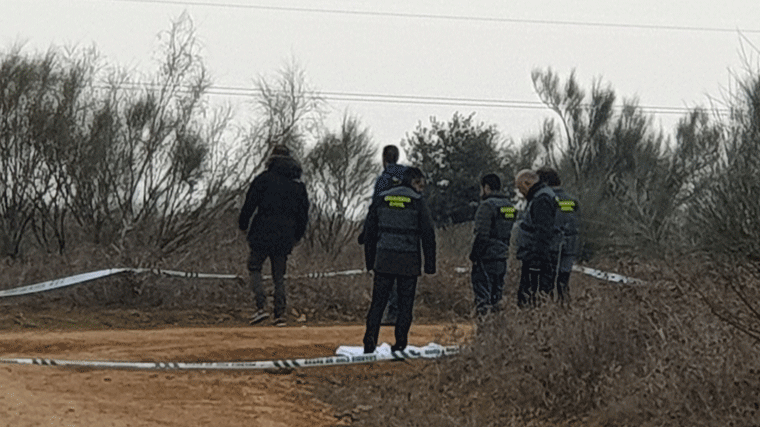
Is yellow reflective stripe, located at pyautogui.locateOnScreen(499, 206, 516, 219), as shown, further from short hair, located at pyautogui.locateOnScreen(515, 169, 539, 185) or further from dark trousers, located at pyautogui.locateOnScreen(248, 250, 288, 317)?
dark trousers, located at pyautogui.locateOnScreen(248, 250, 288, 317)

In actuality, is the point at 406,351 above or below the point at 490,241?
below

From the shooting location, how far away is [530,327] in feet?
29.0

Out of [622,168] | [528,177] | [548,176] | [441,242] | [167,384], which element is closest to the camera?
[167,384]

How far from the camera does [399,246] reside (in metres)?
9.74

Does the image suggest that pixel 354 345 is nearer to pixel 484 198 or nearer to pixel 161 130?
pixel 484 198

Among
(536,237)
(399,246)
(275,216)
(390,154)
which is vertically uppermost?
(390,154)

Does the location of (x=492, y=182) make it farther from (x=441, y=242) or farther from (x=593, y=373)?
(x=441, y=242)

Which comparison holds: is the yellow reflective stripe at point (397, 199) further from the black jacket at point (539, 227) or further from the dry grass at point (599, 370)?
the black jacket at point (539, 227)

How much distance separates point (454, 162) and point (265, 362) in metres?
37.4

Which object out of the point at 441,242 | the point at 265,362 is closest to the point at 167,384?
the point at 265,362

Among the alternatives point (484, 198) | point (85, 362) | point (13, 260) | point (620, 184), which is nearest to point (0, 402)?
point (85, 362)

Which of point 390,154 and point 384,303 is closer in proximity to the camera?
point 384,303

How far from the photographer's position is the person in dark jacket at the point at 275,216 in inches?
499

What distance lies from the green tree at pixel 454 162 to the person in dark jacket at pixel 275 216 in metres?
32.1
